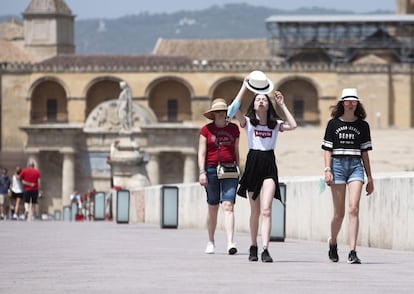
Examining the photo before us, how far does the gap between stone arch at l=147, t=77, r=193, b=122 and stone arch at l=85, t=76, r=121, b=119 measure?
7.78ft

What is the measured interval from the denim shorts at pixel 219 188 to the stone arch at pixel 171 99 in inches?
3359

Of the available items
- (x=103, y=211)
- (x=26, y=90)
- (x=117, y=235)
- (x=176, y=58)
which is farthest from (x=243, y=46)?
(x=117, y=235)

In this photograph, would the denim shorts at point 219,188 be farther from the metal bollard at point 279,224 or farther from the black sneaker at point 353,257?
the metal bollard at point 279,224

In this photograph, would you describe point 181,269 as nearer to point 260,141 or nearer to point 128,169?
point 260,141

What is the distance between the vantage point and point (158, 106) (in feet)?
335

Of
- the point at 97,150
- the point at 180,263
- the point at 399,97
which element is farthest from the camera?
the point at 399,97

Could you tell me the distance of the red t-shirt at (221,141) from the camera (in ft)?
51.0

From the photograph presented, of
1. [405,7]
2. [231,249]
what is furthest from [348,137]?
[405,7]

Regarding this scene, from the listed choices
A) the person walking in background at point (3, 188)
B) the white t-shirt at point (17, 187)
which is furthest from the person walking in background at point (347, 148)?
the person walking in background at point (3, 188)

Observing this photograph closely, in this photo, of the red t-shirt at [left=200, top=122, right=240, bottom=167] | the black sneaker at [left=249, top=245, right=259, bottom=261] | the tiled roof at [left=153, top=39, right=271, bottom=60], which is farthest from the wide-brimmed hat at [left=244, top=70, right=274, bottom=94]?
the tiled roof at [left=153, top=39, right=271, bottom=60]

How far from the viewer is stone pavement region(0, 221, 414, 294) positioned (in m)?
11.5

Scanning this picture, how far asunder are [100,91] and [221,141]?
86892mm

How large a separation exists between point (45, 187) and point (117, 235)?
61491 mm

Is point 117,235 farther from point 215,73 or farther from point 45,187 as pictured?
point 215,73
